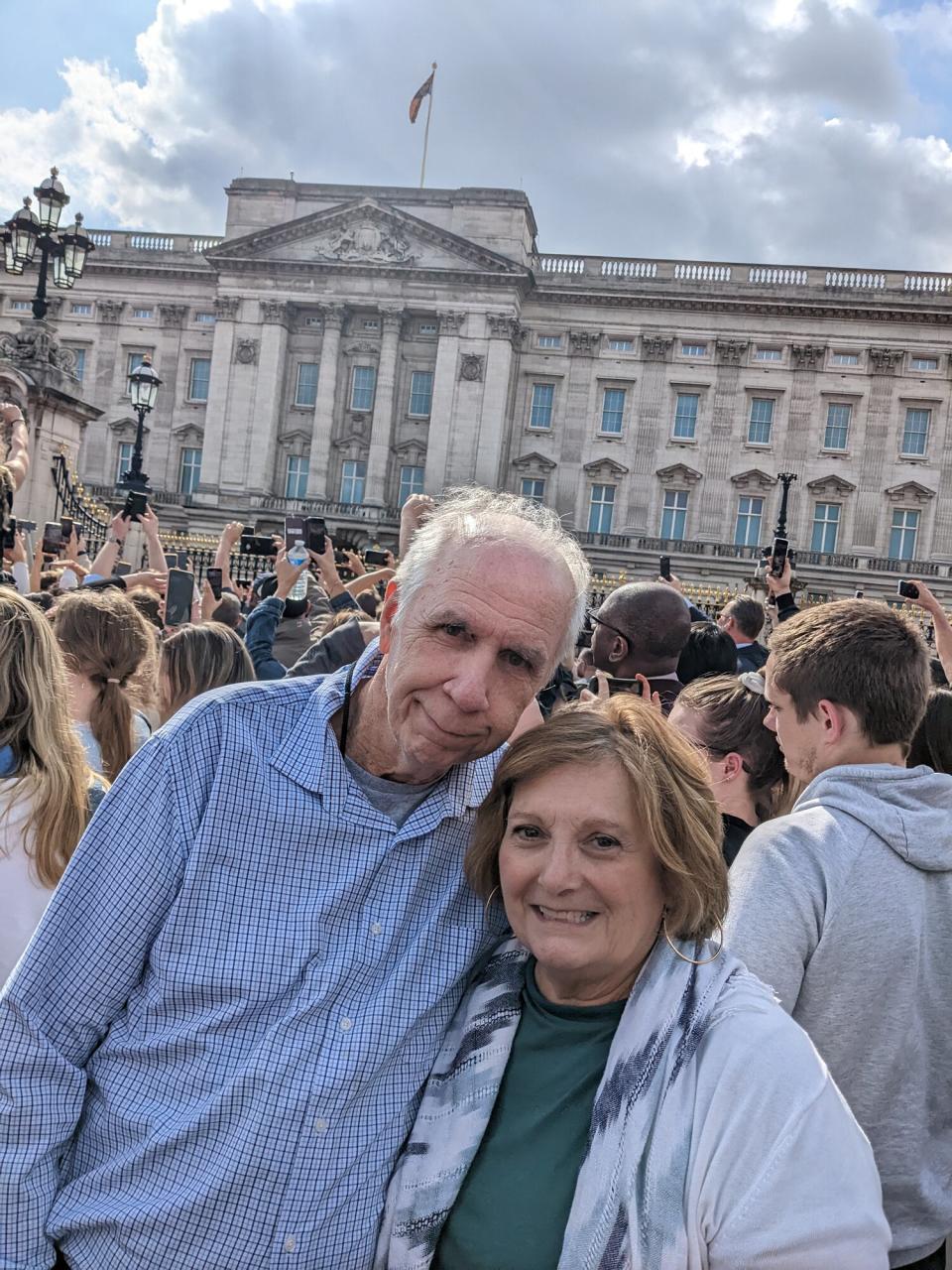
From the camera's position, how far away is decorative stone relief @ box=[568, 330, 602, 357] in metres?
44.2

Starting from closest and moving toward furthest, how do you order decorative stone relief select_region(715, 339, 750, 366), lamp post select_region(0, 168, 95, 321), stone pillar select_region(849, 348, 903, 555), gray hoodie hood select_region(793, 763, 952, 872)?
gray hoodie hood select_region(793, 763, 952, 872), lamp post select_region(0, 168, 95, 321), stone pillar select_region(849, 348, 903, 555), decorative stone relief select_region(715, 339, 750, 366)

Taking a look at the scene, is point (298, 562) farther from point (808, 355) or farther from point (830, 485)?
point (808, 355)

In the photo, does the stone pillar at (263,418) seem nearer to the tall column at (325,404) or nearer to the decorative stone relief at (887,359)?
the tall column at (325,404)

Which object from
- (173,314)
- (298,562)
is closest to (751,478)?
(173,314)

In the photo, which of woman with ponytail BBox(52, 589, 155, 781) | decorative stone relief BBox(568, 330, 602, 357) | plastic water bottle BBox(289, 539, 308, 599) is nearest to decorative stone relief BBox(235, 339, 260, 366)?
decorative stone relief BBox(568, 330, 602, 357)

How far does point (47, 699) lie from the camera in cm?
318

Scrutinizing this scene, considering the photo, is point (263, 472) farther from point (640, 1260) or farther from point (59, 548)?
point (640, 1260)

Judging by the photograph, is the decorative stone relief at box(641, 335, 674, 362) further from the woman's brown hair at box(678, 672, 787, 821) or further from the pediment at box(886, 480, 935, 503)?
the woman's brown hair at box(678, 672, 787, 821)

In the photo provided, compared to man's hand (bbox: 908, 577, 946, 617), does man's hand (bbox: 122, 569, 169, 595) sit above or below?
below

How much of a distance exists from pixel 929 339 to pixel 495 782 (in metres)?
45.3

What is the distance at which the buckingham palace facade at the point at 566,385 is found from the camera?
42344mm

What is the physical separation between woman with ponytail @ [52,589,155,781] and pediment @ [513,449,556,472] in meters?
40.4

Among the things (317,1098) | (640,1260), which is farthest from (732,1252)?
(317,1098)

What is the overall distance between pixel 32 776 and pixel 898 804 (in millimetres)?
2338
